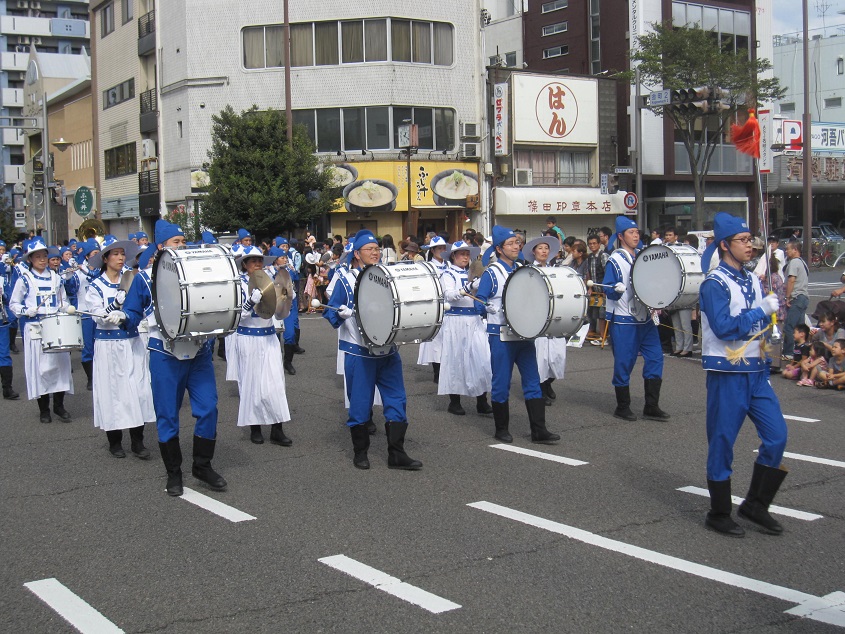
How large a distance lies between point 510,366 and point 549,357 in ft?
6.12

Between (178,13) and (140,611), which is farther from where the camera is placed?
(178,13)

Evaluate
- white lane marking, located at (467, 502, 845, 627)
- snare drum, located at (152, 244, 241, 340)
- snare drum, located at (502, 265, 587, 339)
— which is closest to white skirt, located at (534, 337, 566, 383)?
snare drum, located at (502, 265, 587, 339)

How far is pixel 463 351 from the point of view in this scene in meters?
10.9

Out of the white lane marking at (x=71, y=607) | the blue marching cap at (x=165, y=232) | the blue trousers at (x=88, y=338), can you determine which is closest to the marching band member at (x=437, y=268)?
the blue marching cap at (x=165, y=232)

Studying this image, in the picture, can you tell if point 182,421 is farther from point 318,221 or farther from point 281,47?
point 281,47

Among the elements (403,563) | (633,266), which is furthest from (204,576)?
(633,266)

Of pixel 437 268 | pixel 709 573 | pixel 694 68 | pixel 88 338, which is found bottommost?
pixel 709 573

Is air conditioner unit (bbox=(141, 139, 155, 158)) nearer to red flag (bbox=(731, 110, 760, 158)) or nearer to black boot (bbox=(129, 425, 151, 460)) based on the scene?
black boot (bbox=(129, 425, 151, 460))

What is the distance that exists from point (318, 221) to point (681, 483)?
27859 millimetres

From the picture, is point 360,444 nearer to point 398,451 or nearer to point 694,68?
point 398,451

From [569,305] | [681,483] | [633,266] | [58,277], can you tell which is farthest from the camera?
[58,277]

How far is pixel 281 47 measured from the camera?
35094 millimetres

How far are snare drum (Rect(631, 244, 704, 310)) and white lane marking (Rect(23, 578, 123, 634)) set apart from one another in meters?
6.48

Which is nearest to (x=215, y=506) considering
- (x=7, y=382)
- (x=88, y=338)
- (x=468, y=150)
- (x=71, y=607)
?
(x=71, y=607)
